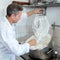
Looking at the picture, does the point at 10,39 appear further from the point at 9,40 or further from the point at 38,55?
the point at 38,55

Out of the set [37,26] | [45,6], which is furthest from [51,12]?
[37,26]

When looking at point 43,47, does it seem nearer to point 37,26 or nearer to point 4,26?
point 37,26

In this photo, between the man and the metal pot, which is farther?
the metal pot

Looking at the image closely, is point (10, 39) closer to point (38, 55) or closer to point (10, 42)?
point (10, 42)

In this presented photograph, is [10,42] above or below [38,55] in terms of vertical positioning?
above

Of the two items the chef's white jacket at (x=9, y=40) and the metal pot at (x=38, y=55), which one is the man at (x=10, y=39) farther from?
the metal pot at (x=38, y=55)

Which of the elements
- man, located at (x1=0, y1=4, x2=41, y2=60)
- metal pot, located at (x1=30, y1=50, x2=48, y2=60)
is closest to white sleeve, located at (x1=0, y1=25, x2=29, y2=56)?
man, located at (x1=0, y1=4, x2=41, y2=60)

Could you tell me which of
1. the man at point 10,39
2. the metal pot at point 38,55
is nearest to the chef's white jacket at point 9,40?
the man at point 10,39

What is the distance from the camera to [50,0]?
1897mm

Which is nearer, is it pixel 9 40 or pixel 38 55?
pixel 9 40

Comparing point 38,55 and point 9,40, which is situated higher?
point 9,40

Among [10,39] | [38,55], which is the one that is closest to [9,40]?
[10,39]

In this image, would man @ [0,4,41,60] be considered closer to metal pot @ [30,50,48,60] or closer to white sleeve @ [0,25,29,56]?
white sleeve @ [0,25,29,56]

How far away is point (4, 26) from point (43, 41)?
0.56 meters
